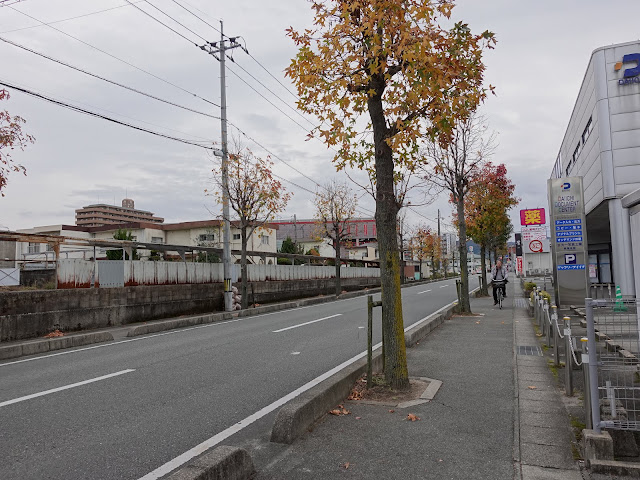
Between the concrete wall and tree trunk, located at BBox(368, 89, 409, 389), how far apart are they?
31.9ft

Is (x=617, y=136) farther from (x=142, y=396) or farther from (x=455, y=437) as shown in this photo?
(x=142, y=396)

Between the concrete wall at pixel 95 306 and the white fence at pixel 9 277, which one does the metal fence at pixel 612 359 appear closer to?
the concrete wall at pixel 95 306

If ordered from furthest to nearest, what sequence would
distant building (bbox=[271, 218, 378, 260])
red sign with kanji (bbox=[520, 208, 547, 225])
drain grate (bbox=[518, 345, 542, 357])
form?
distant building (bbox=[271, 218, 378, 260])
red sign with kanji (bbox=[520, 208, 547, 225])
drain grate (bbox=[518, 345, 542, 357])

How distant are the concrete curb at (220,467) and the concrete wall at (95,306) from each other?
10045 mm

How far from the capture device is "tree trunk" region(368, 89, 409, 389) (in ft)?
19.4

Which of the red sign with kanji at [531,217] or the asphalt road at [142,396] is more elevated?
the red sign with kanji at [531,217]

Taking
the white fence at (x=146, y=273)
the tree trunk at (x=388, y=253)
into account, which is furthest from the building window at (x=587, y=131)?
the tree trunk at (x=388, y=253)

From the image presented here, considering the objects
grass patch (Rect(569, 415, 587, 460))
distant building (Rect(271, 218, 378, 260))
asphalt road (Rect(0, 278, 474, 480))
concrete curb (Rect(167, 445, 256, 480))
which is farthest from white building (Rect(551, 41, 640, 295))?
distant building (Rect(271, 218, 378, 260))

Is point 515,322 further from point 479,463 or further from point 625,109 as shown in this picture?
point 625,109

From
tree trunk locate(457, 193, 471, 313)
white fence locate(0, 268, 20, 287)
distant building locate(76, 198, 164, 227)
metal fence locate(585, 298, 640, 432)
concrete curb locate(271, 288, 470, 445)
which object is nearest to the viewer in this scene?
metal fence locate(585, 298, 640, 432)

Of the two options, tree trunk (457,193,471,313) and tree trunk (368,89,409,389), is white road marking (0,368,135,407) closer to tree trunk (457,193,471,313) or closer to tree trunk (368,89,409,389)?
tree trunk (368,89,409,389)

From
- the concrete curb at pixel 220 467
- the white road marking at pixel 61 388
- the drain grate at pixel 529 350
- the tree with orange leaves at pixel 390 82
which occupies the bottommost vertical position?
the drain grate at pixel 529 350

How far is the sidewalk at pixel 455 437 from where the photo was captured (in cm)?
371

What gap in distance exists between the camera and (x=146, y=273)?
15.9 meters
